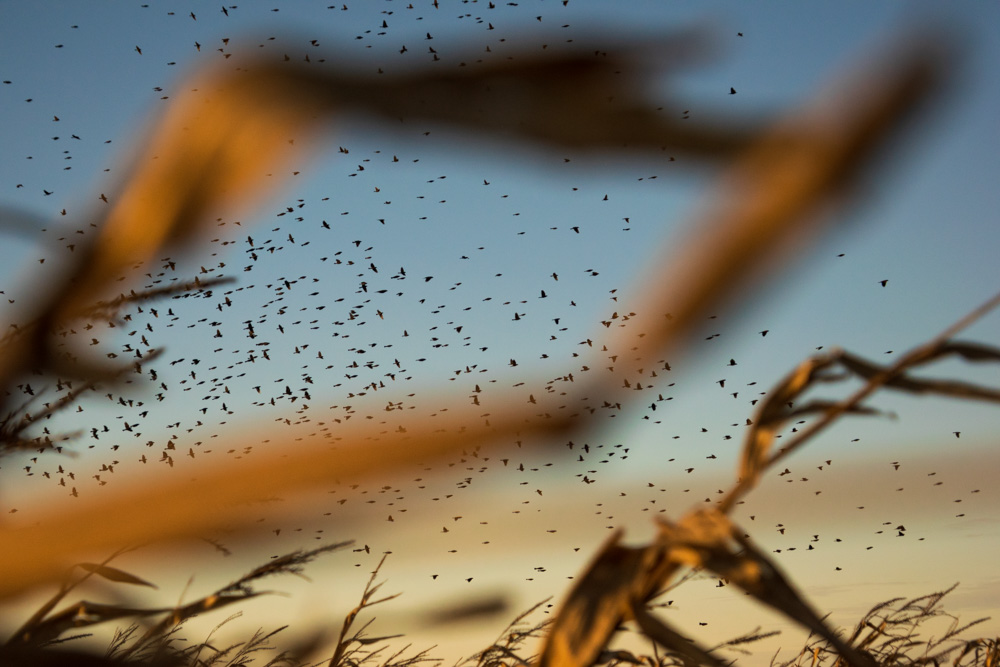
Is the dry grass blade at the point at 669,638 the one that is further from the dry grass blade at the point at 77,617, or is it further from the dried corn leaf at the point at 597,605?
the dry grass blade at the point at 77,617

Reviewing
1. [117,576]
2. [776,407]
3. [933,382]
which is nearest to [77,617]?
[117,576]

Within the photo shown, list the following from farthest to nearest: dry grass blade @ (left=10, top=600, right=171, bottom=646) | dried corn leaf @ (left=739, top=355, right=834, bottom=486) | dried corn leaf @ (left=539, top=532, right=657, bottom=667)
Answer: dry grass blade @ (left=10, top=600, right=171, bottom=646)
dried corn leaf @ (left=739, top=355, right=834, bottom=486)
dried corn leaf @ (left=539, top=532, right=657, bottom=667)

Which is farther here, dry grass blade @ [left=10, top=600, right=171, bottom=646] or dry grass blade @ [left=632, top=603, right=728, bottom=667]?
dry grass blade @ [left=10, top=600, right=171, bottom=646]

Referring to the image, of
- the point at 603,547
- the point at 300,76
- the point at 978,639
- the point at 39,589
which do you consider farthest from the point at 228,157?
the point at 978,639

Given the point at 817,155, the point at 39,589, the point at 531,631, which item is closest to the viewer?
the point at 817,155

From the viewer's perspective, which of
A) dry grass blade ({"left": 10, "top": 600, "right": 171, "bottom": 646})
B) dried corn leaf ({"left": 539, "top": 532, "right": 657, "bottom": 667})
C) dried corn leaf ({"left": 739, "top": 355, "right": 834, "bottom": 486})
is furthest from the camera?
dry grass blade ({"left": 10, "top": 600, "right": 171, "bottom": 646})

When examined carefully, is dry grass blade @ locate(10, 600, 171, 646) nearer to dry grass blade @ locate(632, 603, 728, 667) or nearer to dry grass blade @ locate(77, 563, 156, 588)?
dry grass blade @ locate(77, 563, 156, 588)

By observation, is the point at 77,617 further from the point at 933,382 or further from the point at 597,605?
the point at 933,382

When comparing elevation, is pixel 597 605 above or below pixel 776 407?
below

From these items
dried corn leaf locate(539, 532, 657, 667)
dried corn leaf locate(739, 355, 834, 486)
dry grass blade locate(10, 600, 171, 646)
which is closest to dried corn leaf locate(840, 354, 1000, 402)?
dried corn leaf locate(739, 355, 834, 486)

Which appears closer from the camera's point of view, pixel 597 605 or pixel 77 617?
pixel 597 605

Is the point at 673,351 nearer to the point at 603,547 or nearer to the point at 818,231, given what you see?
the point at 818,231
